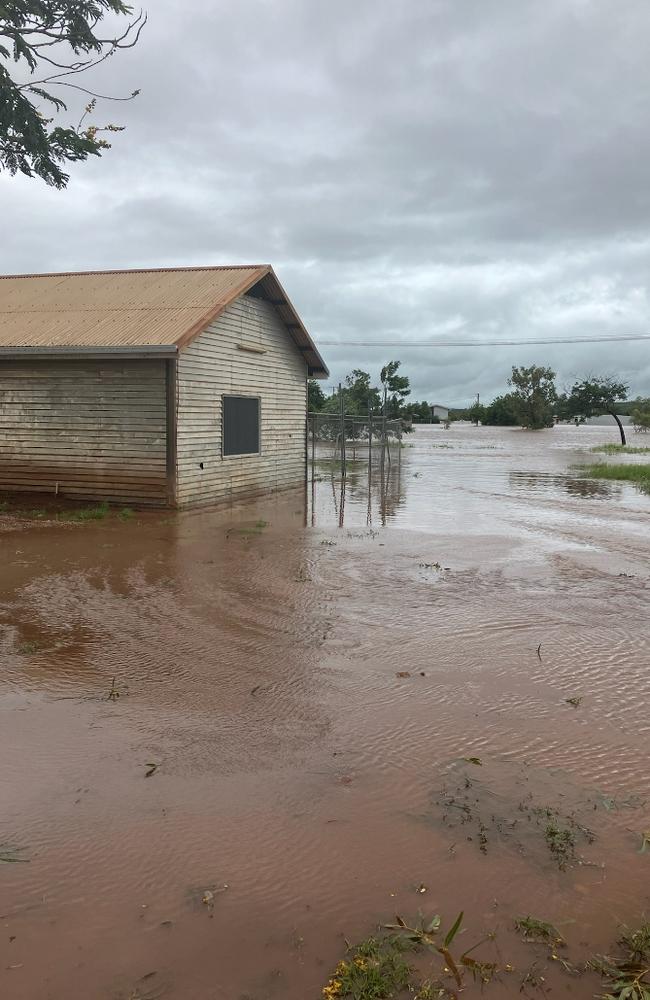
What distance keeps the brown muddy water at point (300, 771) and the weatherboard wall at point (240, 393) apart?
6.23 m

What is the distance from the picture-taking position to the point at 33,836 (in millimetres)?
3576

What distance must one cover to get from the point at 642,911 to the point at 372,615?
4456 millimetres

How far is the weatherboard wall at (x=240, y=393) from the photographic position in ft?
49.3

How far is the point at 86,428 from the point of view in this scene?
14.9 m

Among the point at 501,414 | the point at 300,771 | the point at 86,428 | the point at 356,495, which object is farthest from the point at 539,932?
the point at 501,414

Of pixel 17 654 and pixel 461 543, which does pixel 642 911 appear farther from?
pixel 461 543

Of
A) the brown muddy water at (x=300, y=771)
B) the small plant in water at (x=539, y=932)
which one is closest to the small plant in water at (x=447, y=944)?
the brown muddy water at (x=300, y=771)

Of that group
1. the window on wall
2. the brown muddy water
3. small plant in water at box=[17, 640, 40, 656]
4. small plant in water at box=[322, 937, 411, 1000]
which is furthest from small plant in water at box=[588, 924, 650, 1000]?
the window on wall

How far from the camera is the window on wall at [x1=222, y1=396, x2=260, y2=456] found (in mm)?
16781

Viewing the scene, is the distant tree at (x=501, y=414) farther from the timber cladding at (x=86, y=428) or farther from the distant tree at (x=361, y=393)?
the timber cladding at (x=86, y=428)

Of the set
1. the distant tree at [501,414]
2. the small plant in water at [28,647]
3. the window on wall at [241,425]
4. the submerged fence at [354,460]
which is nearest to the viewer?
the small plant in water at [28,647]

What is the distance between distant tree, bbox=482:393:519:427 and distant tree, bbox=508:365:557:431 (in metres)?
3.89

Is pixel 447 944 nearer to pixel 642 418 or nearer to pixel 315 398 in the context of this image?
pixel 315 398

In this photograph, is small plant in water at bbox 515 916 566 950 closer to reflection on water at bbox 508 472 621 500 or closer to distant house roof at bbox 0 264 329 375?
distant house roof at bbox 0 264 329 375
